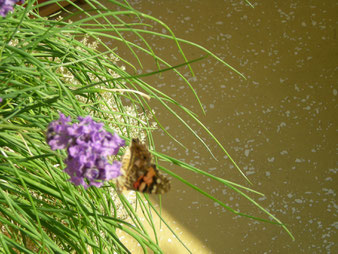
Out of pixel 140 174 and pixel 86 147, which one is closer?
pixel 86 147

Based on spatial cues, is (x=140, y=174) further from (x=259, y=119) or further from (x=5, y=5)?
(x=259, y=119)

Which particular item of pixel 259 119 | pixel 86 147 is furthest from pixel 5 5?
pixel 259 119

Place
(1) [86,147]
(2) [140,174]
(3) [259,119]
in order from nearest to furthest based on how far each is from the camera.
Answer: (1) [86,147], (2) [140,174], (3) [259,119]

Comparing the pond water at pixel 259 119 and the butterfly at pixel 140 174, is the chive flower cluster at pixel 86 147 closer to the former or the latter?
the butterfly at pixel 140 174

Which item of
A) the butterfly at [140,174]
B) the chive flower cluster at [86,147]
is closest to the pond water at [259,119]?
the butterfly at [140,174]

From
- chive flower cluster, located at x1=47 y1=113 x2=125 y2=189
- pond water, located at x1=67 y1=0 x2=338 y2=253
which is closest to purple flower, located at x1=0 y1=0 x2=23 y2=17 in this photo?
chive flower cluster, located at x1=47 y1=113 x2=125 y2=189

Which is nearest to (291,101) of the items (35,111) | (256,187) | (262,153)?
(262,153)
